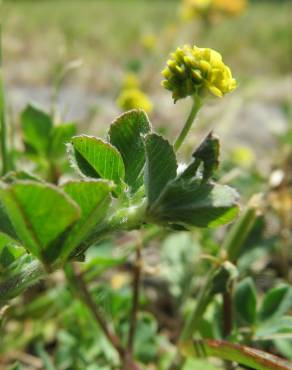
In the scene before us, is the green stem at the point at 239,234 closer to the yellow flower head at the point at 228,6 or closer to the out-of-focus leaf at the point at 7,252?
the out-of-focus leaf at the point at 7,252

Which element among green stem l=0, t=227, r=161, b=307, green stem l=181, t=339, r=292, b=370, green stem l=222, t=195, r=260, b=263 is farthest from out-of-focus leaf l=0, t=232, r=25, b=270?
green stem l=222, t=195, r=260, b=263

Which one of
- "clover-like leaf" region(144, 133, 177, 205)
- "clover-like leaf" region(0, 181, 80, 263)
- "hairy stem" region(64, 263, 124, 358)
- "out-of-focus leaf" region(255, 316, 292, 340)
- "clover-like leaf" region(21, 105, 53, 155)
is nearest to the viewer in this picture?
"clover-like leaf" region(0, 181, 80, 263)

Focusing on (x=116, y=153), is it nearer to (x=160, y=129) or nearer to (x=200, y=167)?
(x=200, y=167)

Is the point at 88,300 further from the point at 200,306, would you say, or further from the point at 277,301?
the point at 277,301

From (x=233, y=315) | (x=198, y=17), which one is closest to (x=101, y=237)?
(x=233, y=315)

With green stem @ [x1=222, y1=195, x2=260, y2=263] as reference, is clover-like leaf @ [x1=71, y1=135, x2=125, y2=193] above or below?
above

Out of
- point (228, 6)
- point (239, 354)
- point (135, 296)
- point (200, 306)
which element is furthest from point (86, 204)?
point (228, 6)

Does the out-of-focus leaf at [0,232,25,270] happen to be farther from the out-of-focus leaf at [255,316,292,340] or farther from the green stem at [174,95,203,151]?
the out-of-focus leaf at [255,316,292,340]

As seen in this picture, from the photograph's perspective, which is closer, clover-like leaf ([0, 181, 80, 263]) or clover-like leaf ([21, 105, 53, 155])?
clover-like leaf ([0, 181, 80, 263])
